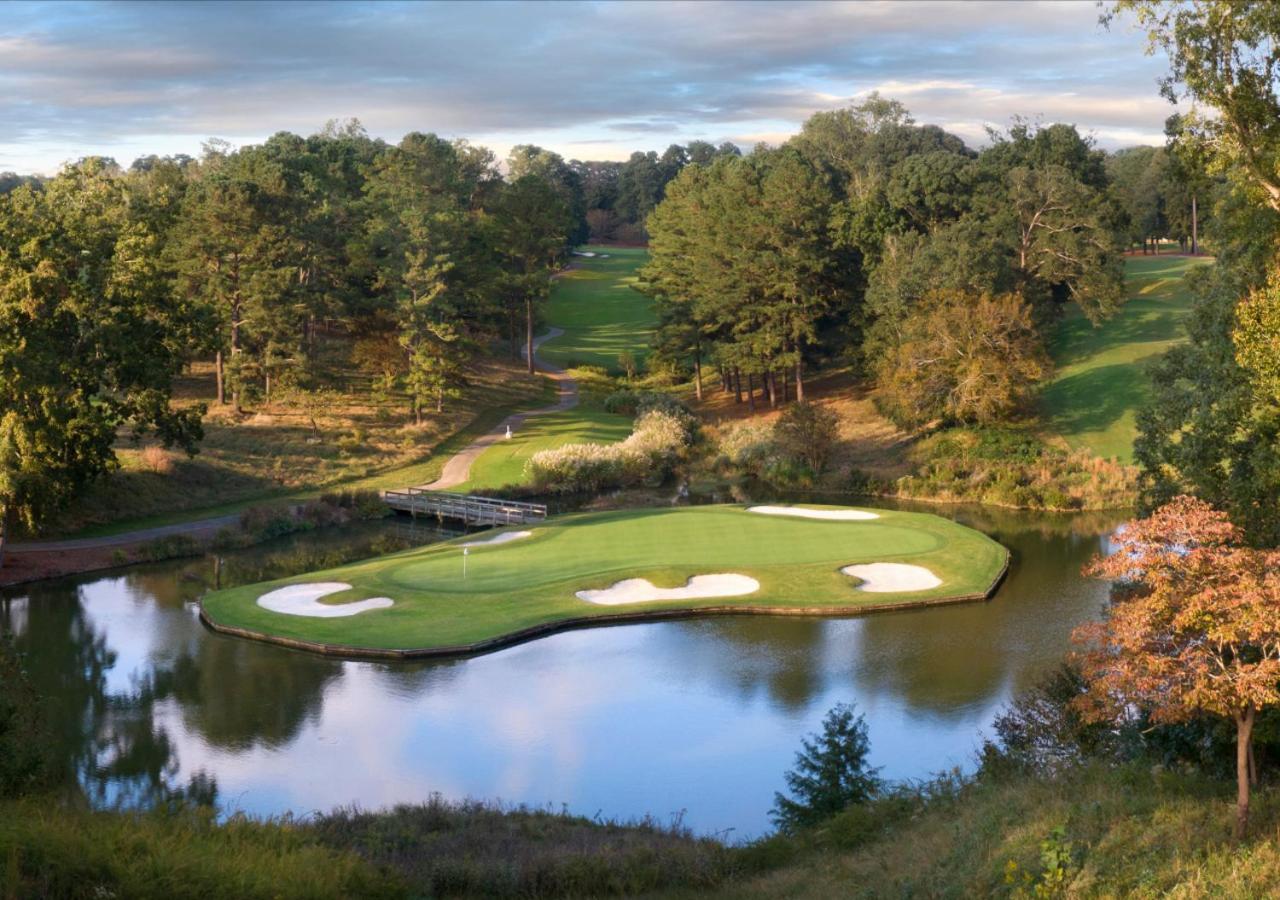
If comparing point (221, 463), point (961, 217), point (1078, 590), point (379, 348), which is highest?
point (961, 217)

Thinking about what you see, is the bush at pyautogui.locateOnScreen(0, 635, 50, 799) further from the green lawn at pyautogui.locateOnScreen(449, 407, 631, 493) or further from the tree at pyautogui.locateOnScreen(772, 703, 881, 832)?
the green lawn at pyautogui.locateOnScreen(449, 407, 631, 493)

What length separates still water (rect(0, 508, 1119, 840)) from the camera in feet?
69.2

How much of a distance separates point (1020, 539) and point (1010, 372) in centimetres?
1357

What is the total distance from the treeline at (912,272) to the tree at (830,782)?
36651 millimetres

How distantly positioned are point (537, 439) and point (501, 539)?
18858 millimetres

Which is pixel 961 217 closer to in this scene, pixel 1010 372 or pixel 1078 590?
pixel 1010 372

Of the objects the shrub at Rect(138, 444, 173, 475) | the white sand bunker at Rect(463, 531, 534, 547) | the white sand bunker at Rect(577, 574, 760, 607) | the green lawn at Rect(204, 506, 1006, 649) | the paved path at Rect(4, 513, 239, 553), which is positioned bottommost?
the white sand bunker at Rect(577, 574, 760, 607)

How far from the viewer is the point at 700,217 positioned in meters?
69.4

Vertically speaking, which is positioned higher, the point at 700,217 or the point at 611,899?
the point at 700,217

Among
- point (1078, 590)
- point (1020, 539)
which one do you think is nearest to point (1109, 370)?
point (1020, 539)

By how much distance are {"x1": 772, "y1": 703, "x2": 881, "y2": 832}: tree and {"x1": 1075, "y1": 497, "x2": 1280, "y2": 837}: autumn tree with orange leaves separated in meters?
4.47

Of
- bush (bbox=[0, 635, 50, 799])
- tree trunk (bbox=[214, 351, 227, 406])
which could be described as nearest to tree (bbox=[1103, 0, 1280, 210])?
bush (bbox=[0, 635, 50, 799])

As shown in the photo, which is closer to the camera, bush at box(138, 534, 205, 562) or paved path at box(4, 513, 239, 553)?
paved path at box(4, 513, 239, 553)

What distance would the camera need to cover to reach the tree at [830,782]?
58.0ft
